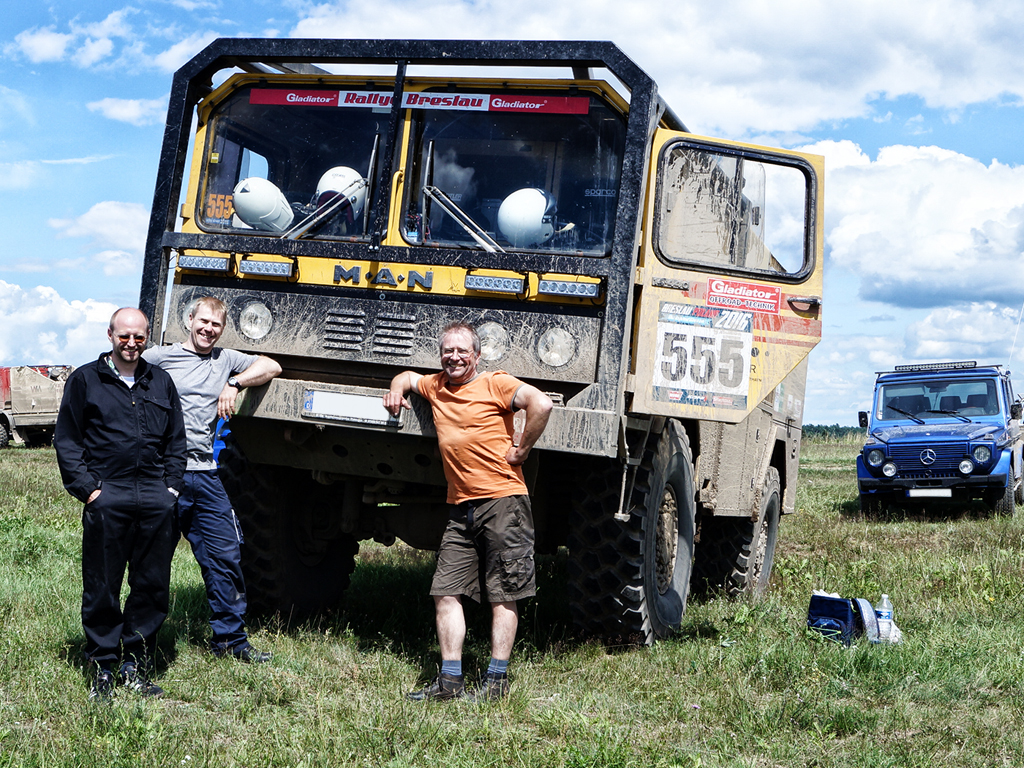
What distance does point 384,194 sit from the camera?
5.40m

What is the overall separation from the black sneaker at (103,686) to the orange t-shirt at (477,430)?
1.73 meters

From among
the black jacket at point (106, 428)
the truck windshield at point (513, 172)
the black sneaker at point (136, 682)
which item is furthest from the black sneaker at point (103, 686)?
the truck windshield at point (513, 172)

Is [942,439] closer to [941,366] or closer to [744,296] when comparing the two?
[941,366]

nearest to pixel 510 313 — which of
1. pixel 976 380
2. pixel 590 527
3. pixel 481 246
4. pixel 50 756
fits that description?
pixel 481 246

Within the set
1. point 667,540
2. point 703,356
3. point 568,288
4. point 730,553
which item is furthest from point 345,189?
point 730,553

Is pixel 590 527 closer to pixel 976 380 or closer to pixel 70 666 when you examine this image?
pixel 70 666

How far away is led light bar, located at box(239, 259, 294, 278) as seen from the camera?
17.5 ft

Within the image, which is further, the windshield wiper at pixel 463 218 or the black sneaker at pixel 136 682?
the windshield wiper at pixel 463 218

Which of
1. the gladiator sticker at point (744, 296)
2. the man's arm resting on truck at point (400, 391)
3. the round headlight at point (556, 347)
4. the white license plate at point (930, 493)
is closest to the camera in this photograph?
the man's arm resting on truck at point (400, 391)

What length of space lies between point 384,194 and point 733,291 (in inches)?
73.2

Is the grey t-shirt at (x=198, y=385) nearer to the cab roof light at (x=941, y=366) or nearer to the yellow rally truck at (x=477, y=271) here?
the yellow rally truck at (x=477, y=271)

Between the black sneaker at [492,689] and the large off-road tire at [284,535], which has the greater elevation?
the large off-road tire at [284,535]

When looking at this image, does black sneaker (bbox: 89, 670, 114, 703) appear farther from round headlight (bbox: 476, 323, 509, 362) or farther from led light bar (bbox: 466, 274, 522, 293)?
led light bar (bbox: 466, 274, 522, 293)

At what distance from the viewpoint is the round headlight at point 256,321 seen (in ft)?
17.7
